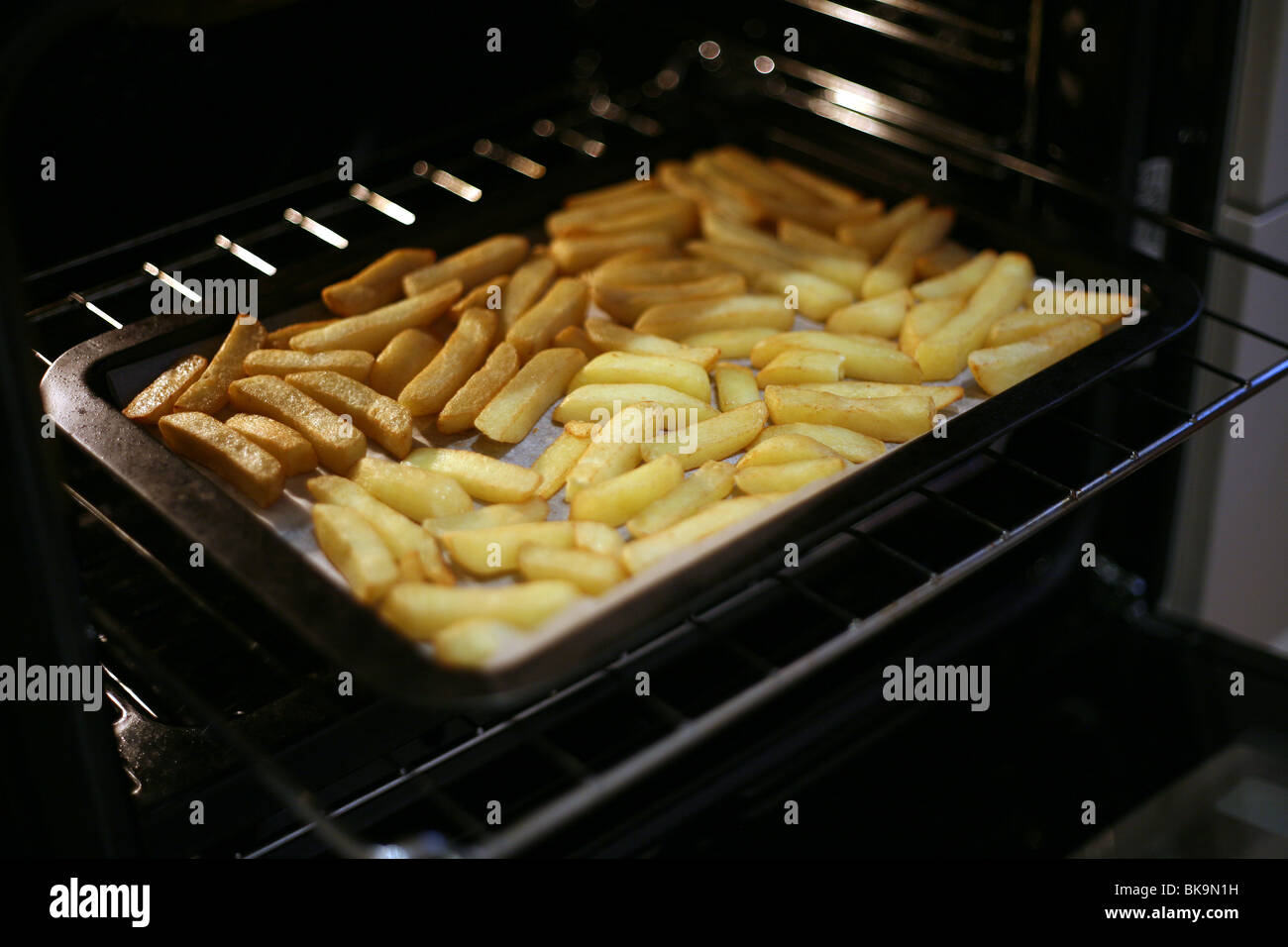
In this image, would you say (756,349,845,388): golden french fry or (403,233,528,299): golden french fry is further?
(403,233,528,299): golden french fry

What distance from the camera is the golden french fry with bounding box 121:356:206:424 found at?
2.20 m

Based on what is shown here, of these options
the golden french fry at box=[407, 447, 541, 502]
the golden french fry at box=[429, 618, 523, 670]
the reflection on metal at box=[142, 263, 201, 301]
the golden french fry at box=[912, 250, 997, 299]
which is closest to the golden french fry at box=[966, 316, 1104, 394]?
the golden french fry at box=[912, 250, 997, 299]

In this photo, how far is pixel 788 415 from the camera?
2230 mm

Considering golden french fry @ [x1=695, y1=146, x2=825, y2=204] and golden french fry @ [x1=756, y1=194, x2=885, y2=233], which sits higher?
golden french fry @ [x1=695, y1=146, x2=825, y2=204]

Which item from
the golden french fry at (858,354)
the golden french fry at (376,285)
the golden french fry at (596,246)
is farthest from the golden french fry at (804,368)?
the golden french fry at (376,285)

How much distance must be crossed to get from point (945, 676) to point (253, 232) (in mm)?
1713

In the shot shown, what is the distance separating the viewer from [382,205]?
2826mm

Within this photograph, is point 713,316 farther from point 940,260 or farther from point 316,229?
point 316,229

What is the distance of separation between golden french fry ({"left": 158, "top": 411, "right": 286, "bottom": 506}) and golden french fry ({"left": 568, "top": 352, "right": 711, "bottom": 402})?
562mm

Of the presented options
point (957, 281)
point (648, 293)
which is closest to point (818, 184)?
point (957, 281)

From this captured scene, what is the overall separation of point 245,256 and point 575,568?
48.3 inches

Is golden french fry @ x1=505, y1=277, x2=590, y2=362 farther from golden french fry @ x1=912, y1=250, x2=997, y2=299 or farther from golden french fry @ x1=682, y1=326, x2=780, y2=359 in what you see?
golden french fry @ x1=912, y1=250, x2=997, y2=299
